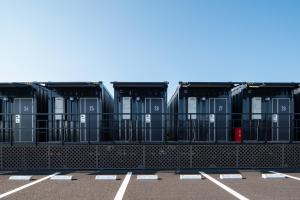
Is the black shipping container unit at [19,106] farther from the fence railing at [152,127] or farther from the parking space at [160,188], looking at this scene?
the parking space at [160,188]

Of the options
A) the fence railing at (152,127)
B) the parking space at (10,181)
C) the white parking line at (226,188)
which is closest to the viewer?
the white parking line at (226,188)

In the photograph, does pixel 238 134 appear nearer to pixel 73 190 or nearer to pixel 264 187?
pixel 264 187

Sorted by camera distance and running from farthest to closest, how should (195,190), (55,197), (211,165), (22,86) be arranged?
1. (22,86)
2. (211,165)
3. (195,190)
4. (55,197)

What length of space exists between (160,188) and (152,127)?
15.2 feet

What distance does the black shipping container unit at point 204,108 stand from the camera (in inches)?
499

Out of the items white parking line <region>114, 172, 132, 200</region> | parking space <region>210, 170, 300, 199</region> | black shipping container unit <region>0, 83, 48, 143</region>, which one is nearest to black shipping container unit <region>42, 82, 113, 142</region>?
black shipping container unit <region>0, 83, 48, 143</region>

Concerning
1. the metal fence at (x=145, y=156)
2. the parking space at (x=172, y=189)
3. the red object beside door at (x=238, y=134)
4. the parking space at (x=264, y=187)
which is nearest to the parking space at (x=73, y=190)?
the parking space at (x=172, y=189)

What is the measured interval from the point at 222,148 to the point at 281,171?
6.46ft

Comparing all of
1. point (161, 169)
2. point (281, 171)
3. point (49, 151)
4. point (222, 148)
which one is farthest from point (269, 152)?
point (49, 151)

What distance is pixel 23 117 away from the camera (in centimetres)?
1291

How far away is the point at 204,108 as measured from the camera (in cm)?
1279

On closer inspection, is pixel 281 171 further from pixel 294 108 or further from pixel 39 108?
pixel 39 108

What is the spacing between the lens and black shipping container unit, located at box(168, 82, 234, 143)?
12672 millimetres

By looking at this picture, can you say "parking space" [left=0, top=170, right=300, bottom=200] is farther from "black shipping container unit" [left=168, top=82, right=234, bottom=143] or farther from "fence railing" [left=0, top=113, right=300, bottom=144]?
"black shipping container unit" [left=168, top=82, right=234, bottom=143]
